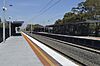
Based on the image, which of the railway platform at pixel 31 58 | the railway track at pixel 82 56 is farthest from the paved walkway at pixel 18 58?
the railway track at pixel 82 56

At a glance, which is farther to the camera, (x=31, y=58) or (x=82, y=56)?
(x=82, y=56)

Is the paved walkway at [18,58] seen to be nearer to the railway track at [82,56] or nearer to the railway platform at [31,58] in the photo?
the railway platform at [31,58]

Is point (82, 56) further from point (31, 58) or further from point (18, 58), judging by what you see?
point (18, 58)

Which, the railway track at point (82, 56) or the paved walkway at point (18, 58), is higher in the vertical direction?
the paved walkway at point (18, 58)

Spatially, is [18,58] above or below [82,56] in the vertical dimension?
above

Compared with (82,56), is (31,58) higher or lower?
higher

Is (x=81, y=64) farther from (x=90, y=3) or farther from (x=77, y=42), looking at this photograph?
(x=90, y=3)

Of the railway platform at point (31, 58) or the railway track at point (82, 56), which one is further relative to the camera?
the railway track at point (82, 56)

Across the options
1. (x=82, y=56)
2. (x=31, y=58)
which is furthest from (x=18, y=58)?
(x=82, y=56)

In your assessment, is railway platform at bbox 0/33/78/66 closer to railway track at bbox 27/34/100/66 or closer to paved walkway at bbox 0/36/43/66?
paved walkway at bbox 0/36/43/66

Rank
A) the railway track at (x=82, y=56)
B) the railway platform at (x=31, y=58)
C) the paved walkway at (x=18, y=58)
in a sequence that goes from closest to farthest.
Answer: the paved walkway at (x=18, y=58)
the railway platform at (x=31, y=58)
the railway track at (x=82, y=56)

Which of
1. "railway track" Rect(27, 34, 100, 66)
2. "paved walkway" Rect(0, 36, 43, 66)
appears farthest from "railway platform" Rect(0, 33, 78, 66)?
"railway track" Rect(27, 34, 100, 66)

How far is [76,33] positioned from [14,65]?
200 feet

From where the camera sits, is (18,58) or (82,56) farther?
(82,56)
